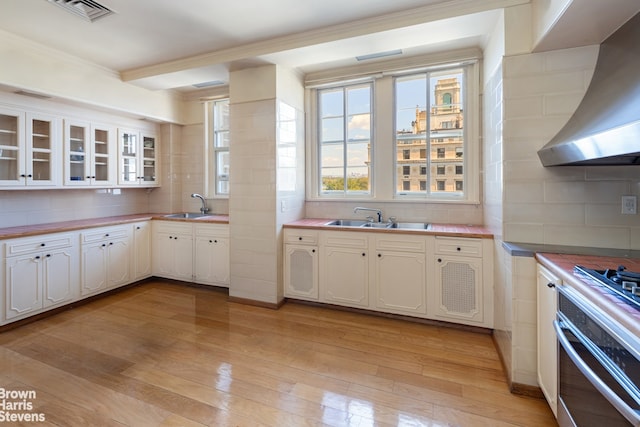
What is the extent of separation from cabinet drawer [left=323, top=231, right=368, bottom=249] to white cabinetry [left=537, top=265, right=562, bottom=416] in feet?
4.93

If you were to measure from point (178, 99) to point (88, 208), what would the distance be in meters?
1.90

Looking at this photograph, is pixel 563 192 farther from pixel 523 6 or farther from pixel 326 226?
pixel 326 226

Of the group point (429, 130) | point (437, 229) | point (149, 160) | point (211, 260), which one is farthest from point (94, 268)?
point (429, 130)

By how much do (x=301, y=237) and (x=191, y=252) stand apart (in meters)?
1.56

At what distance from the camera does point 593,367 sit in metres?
1.21

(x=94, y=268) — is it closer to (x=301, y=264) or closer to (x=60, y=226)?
(x=60, y=226)

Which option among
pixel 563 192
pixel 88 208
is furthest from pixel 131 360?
pixel 563 192

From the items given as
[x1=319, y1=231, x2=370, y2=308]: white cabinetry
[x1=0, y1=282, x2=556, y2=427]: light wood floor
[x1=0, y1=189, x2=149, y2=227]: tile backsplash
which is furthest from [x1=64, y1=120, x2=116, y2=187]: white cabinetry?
[x1=319, y1=231, x2=370, y2=308]: white cabinetry

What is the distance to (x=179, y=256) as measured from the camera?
4.03m

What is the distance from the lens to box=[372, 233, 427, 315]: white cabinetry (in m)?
2.90

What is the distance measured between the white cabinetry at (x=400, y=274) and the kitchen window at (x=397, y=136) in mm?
714

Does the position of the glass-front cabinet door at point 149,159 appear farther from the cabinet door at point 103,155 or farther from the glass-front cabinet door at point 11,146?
the glass-front cabinet door at point 11,146

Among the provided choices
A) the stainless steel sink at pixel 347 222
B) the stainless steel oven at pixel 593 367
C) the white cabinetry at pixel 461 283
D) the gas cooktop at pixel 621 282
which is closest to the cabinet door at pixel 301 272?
the stainless steel sink at pixel 347 222

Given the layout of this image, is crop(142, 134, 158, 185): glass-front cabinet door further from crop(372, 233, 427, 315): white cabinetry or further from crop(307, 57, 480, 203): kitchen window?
crop(372, 233, 427, 315): white cabinetry
